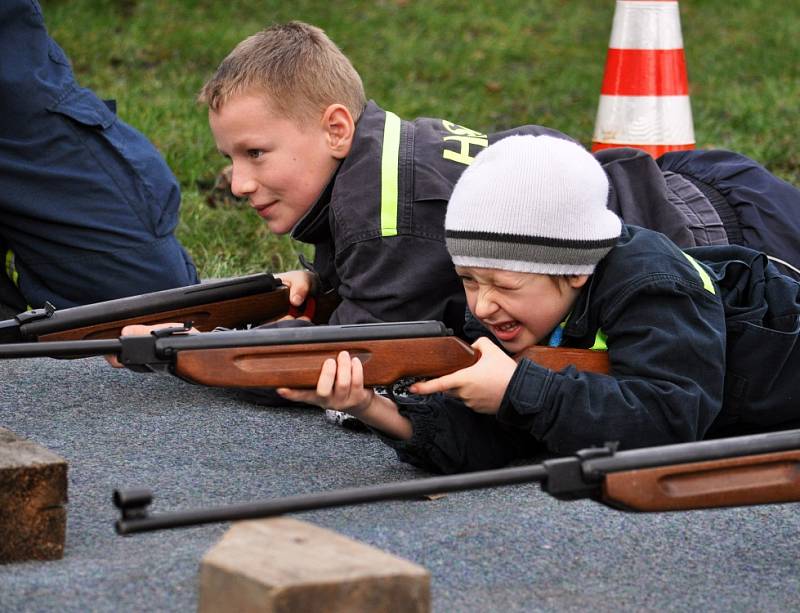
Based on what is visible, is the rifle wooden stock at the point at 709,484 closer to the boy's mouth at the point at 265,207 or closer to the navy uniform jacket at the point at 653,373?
the navy uniform jacket at the point at 653,373

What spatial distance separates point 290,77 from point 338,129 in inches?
7.1

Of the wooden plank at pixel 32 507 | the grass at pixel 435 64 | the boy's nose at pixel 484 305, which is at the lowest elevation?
the grass at pixel 435 64

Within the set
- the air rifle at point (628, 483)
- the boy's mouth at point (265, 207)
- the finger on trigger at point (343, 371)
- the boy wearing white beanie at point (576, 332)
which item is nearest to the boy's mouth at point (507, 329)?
the boy wearing white beanie at point (576, 332)

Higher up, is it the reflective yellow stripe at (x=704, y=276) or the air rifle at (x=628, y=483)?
the reflective yellow stripe at (x=704, y=276)

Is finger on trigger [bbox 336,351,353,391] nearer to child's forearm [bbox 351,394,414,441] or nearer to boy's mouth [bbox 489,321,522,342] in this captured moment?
child's forearm [bbox 351,394,414,441]

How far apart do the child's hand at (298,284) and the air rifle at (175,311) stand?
27 millimetres

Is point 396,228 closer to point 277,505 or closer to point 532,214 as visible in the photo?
point 532,214

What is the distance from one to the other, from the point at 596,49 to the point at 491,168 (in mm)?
6919

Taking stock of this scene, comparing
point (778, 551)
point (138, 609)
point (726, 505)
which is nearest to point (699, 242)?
point (778, 551)

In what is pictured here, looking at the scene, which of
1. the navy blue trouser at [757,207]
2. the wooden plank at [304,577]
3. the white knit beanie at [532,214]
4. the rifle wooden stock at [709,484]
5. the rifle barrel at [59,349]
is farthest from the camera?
the navy blue trouser at [757,207]

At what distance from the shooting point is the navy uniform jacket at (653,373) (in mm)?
2779

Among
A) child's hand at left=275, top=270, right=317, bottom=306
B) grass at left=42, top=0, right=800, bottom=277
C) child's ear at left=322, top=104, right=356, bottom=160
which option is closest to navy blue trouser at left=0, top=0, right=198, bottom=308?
child's hand at left=275, top=270, right=317, bottom=306

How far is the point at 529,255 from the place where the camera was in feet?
9.37

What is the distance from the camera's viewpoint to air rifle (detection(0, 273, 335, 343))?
3.27 metres
